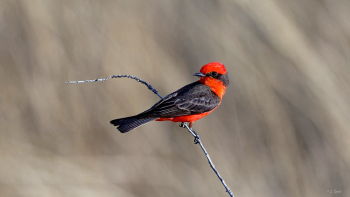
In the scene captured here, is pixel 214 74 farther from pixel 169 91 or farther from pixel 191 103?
pixel 169 91

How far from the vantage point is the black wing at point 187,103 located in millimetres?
6289

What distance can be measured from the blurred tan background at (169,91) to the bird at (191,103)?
2156 mm

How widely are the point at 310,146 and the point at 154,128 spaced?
2.44 metres

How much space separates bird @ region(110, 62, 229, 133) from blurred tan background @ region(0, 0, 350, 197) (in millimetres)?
2156

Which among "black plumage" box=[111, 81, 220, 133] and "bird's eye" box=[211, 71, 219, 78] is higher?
"bird's eye" box=[211, 71, 219, 78]

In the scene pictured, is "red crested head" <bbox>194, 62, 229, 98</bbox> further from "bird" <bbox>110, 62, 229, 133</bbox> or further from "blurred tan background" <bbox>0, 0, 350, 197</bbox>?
"blurred tan background" <bbox>0, 0, 350, 197</bbox>

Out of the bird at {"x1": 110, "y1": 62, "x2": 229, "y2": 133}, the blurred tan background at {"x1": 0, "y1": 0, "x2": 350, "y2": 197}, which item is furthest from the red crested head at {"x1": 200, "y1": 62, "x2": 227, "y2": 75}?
the blurred tan background at {"x1": 0, "y1": 0, "x2": 350, "y2": 197}

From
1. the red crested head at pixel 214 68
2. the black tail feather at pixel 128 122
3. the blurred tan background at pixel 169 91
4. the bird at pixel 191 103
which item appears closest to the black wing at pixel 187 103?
the bird at pixel 191 103

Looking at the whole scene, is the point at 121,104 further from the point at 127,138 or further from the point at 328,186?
the point at 328,186

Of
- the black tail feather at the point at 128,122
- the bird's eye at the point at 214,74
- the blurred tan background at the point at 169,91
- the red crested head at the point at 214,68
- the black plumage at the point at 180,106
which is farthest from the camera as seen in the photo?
the blurred tan background at the point at 169,91

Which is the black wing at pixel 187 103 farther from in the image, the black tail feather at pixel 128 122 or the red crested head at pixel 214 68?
the red crested head at pixel 214 68

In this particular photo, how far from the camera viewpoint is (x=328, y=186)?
891 centimetres

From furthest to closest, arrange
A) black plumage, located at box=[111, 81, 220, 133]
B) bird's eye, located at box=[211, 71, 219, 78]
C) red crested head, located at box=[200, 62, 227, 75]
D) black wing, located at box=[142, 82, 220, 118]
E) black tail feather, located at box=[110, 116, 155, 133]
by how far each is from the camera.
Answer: bird's eye, located at box=[211, 71, 219, 78] → red crested head, located at box=[200, 62, 227, 75] → black wing, located at box=[142, 82, 220, 118] → black plumage, located at box=[111, 81, 220, 133] → black tail feather, located at box=[110, 116, 155, 133]

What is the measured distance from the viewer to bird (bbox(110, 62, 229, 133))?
6.21m
